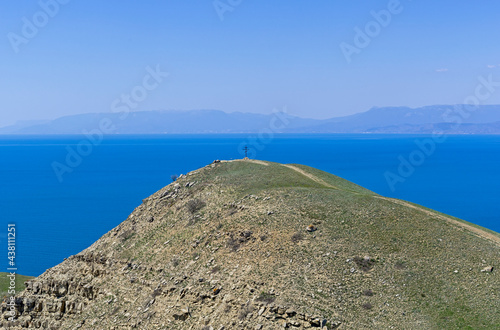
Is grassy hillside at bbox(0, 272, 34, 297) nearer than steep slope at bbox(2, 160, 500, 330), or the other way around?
steep slope at bbox(2, 160, 500, 330)

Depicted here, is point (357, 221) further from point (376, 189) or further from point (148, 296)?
point (376, 189)

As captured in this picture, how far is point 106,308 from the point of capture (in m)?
49.2

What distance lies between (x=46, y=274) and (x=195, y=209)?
2283 centimetres

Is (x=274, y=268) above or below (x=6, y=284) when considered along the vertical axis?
above

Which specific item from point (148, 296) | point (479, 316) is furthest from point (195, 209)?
point (479, 316)

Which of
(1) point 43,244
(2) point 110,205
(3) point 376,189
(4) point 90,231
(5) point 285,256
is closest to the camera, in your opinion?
(5) point 285,256

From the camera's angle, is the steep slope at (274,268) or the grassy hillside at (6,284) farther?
the grassy hillside at (6,284)

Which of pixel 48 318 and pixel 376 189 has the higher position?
pixel 48 318

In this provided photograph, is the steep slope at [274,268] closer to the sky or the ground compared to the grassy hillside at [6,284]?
closer to the sky

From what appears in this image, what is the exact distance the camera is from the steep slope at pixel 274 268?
3681cm

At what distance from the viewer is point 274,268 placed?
4247 centimetres

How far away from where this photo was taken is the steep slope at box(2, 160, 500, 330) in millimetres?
36812

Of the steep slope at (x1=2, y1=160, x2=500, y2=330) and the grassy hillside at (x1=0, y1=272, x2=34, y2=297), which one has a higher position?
the steep slope at (x1=2, y1=160, x2=500, y2=330)

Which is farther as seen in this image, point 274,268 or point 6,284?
point 6,284
